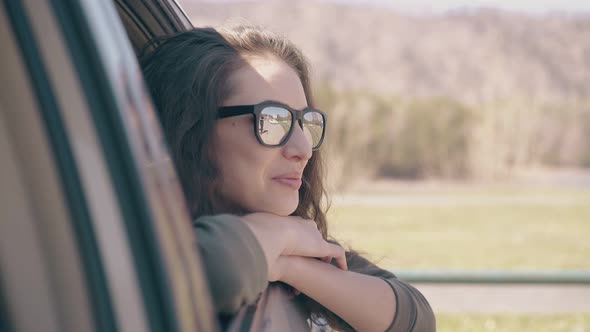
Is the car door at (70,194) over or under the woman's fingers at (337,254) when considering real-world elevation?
over

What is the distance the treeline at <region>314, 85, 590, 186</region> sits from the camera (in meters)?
23.5

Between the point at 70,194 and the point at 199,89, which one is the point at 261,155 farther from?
the point at 70,194

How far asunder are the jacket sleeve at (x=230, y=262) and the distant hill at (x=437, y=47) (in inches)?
2180

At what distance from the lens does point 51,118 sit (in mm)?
901

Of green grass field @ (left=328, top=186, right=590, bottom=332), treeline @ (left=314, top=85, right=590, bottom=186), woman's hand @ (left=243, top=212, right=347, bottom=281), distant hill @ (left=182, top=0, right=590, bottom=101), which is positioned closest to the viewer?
woman's hand @ (left=243, top=212, right=347, bottom=281)

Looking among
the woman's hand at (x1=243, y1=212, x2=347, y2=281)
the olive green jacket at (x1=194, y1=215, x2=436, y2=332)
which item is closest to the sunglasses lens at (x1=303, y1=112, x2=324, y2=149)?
the woman's hand at (x1=243, y1=212, x2=347, y2=281)

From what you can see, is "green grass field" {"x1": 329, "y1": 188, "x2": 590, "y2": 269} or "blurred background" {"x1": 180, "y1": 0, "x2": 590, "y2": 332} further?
"green grass field" {"x1": 329, "y1": 188, "x2": 590, "y2": 269}

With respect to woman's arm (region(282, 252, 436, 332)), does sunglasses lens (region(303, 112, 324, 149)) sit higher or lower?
higher

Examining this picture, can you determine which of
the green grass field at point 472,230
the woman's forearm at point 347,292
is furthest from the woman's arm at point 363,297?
the green grass field at point 472,230

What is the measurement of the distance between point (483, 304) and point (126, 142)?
22.2ft

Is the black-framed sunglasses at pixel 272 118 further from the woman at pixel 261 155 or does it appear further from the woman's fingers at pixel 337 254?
the woman's fingers at pixel 337 254

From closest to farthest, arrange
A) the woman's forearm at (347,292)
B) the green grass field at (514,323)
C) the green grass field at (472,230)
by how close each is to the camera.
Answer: the woman's forearm at (347,292), the green grass field at (514,323), the green grass field at (472,230)

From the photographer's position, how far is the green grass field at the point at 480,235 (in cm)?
665

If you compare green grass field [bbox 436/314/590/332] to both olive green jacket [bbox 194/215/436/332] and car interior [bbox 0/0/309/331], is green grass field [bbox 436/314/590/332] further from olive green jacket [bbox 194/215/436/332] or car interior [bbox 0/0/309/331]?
car interior [bbox 0/0/309/331]
